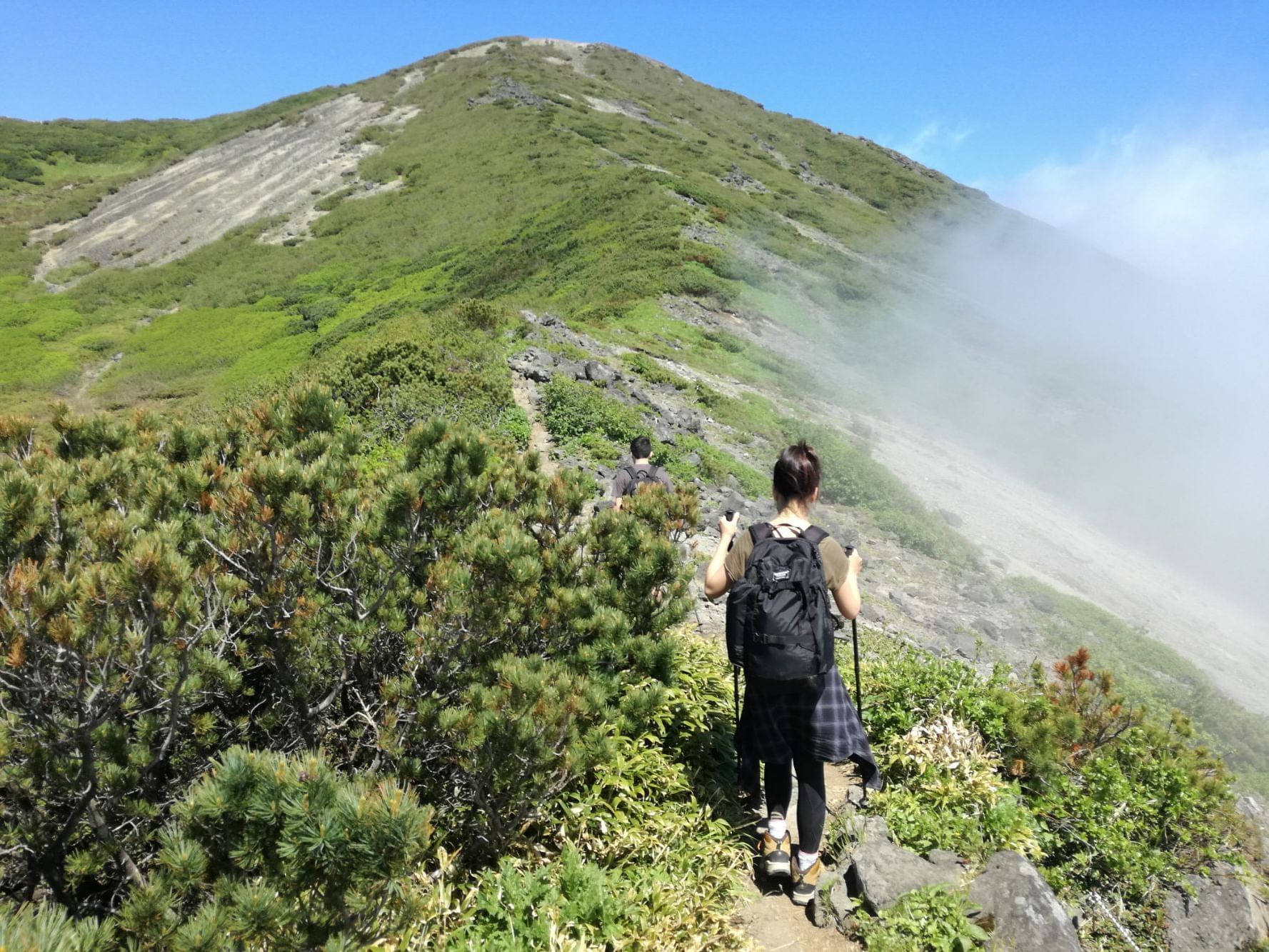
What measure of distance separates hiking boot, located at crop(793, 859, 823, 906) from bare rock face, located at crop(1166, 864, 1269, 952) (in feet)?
7.34

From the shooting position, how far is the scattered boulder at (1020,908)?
11.4 feet

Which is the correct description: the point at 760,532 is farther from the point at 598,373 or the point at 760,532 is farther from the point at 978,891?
the point at 598,373

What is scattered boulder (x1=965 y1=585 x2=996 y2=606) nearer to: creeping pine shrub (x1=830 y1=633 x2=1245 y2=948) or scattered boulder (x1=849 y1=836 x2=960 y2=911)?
creeping pine shrub (x1=830 y1=633 x2=1245 y2=948)

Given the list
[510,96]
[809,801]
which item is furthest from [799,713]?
[510,96]

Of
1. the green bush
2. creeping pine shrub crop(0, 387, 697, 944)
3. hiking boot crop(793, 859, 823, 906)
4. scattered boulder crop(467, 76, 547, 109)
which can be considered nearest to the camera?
the green bush

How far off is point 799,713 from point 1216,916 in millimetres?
3099

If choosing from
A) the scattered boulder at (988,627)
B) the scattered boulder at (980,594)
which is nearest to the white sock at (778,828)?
the scattered boulder at (988,627)

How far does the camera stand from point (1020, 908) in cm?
359

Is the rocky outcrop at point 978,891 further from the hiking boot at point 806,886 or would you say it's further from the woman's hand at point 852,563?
the woman's hand at point 852,563

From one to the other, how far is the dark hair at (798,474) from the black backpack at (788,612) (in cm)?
23

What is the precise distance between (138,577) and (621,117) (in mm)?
59773

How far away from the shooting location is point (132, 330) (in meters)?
33.8

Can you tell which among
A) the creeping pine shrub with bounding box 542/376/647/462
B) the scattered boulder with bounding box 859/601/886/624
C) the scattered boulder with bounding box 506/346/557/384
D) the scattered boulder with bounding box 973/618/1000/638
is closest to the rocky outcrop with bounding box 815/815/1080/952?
the scattered boulder with bounding box 859/601/886/624

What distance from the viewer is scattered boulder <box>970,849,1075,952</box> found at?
11.4 feet
